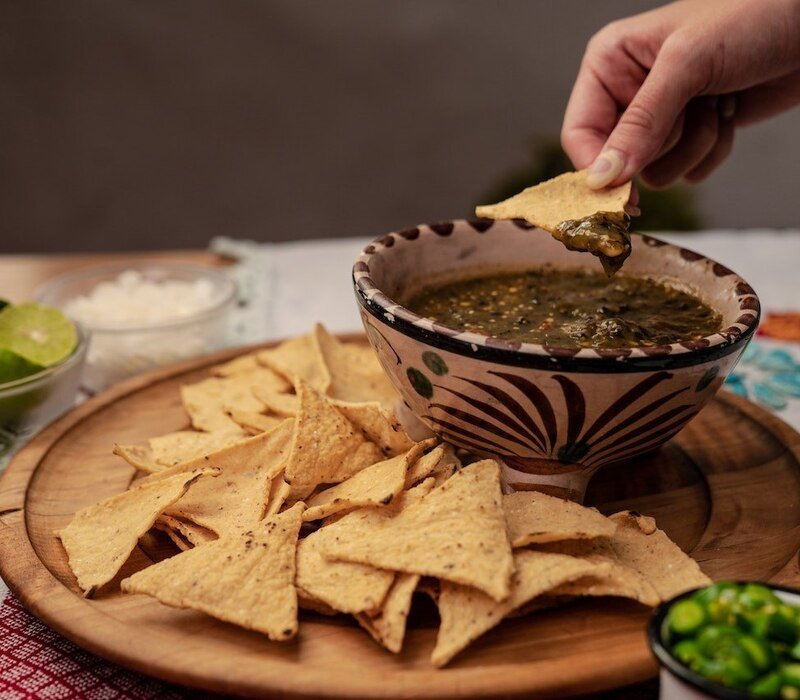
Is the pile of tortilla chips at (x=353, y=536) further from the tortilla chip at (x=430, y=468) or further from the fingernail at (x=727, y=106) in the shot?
the fingernail at (x=727, y=106)

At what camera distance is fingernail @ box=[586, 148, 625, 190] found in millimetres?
1925

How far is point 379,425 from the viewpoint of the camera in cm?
184

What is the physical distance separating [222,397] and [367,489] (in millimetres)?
729

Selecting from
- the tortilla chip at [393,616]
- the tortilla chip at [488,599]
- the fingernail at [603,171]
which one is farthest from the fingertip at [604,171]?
the tortilla chip at [393,616]

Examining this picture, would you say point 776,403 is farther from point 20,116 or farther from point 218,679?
point 20,116

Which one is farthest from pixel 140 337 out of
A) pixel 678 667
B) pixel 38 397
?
pixel 678 667

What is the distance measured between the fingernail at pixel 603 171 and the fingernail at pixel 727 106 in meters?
0.87

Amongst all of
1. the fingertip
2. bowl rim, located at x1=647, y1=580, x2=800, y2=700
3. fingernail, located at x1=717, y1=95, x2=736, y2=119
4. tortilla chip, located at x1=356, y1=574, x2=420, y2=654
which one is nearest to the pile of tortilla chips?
tortilla chip, located at x1=356, y1=574, x2=420, y2=654

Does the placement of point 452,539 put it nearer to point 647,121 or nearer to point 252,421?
point 252,421

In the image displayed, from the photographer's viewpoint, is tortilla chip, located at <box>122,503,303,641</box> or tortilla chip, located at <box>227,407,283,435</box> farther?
tortilla chip, located at <box>227,407,283,435</box>

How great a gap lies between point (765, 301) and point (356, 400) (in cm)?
160

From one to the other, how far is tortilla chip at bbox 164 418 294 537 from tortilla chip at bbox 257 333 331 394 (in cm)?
36

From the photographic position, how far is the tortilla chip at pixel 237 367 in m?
2.45

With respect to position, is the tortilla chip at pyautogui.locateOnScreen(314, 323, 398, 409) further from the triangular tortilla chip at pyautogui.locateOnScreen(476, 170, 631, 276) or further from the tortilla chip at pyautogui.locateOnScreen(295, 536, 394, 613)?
the tortilla chip at pyautogui.locateOnScreen(295, 536, 394, 613)
